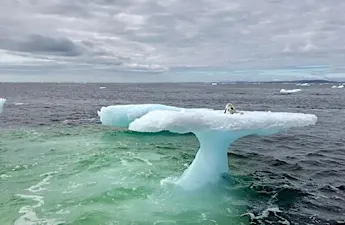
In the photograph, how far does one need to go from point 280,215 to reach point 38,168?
10540mm

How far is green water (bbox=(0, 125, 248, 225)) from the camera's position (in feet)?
34.1

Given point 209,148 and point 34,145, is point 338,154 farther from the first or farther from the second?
point 34,145

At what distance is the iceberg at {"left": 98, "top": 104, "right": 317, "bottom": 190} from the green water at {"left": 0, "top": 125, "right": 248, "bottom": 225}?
0.75 metres

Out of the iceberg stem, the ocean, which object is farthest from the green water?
the iceberg stem

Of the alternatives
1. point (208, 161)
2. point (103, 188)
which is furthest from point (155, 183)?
point (208, 161)

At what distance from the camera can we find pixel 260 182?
14.4 meters

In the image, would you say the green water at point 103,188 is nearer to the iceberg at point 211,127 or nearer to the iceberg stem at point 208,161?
the iceberg stem at point 208,161

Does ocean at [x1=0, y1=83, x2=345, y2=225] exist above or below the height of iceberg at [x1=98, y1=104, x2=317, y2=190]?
below

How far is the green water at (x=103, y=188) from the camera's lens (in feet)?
34.1

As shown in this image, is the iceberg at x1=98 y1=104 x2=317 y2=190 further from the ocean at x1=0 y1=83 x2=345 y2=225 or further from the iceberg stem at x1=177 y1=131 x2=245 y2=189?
the ocean at x1=0 y1=83 x2=345 y2=225

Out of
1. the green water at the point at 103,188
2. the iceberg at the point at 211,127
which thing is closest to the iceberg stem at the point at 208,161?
the iceberg at the point at 211,127

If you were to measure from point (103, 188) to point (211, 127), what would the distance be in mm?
4675

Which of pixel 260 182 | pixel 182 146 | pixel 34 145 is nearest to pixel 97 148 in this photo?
pixel 34 145

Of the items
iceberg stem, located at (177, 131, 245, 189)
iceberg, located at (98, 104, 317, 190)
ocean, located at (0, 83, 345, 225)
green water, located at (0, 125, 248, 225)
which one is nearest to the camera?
green water, located at (0, 125, 248, 225)
